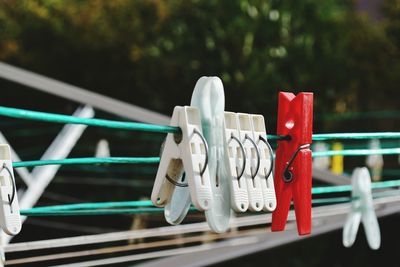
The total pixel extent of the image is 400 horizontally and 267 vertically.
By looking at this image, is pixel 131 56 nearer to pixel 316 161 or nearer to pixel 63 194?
pixel 63 194

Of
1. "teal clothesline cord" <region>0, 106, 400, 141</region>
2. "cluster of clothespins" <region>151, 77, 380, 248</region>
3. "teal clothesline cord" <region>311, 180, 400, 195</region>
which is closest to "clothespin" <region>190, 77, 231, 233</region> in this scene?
"cluster of clothespins" <region>151, 77, 380, 248</region>

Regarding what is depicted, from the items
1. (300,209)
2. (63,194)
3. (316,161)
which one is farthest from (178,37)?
(300,209)

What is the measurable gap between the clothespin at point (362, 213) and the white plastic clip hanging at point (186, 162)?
6.88 ft

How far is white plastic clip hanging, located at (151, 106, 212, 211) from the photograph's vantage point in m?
2.83

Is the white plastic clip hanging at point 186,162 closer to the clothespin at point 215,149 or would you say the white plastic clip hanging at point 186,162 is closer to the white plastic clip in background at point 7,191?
the clothespin at point 215,149

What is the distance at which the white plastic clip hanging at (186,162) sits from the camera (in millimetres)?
2828

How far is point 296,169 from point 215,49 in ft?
50.1

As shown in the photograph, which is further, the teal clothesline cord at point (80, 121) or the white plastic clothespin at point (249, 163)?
the white plastic clothespin at point (249, 163)

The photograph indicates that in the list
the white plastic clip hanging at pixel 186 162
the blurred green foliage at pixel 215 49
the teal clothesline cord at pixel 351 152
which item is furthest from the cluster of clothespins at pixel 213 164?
the blurred green foliage at pixel 215 49

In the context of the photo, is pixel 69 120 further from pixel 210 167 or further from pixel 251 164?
pixel 251 164

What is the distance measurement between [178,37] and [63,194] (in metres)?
3.27

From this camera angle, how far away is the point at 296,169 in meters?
3.28

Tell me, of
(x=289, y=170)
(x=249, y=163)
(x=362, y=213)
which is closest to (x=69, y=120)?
(x=249, y=163)

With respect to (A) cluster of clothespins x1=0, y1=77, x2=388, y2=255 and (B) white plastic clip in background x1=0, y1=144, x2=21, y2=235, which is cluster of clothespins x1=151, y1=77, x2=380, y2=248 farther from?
(B) white plastic clip in background x1=0, y1=144, x2=21, y2=235
